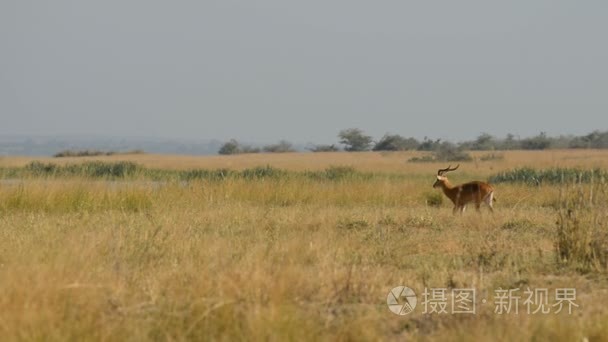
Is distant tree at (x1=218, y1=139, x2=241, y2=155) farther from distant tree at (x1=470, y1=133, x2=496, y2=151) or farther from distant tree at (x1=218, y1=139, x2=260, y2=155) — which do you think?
distant tree at (x1=470, y1=133, x2=496, y2=151)

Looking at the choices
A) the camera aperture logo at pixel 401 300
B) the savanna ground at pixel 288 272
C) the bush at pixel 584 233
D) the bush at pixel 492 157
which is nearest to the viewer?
the savanna ground at pixel 288 272

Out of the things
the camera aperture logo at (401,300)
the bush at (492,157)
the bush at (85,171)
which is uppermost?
the bush at (85,171)

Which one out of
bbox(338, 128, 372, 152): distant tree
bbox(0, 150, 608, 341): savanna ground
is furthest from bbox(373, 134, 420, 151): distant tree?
bbox(0, 150, 608, 341): savanna ground

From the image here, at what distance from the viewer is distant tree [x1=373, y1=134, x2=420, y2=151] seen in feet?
220

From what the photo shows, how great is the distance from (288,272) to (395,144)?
208 ft

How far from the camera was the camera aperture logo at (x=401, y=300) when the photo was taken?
5281 mm

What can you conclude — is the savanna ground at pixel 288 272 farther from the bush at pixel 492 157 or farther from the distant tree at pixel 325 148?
the distant tree at pixel 325 148

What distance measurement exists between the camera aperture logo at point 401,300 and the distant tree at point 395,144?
201 ft

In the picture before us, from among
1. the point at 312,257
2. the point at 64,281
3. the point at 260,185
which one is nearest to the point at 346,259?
the point at 312,257

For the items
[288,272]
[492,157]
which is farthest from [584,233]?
[492,157]

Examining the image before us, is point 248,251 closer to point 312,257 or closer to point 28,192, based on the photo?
point 312,257

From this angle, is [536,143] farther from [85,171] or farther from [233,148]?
[85,171]

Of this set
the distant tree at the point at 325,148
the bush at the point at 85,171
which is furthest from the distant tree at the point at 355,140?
the bush at the point at 85,171

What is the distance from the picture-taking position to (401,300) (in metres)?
5.52
